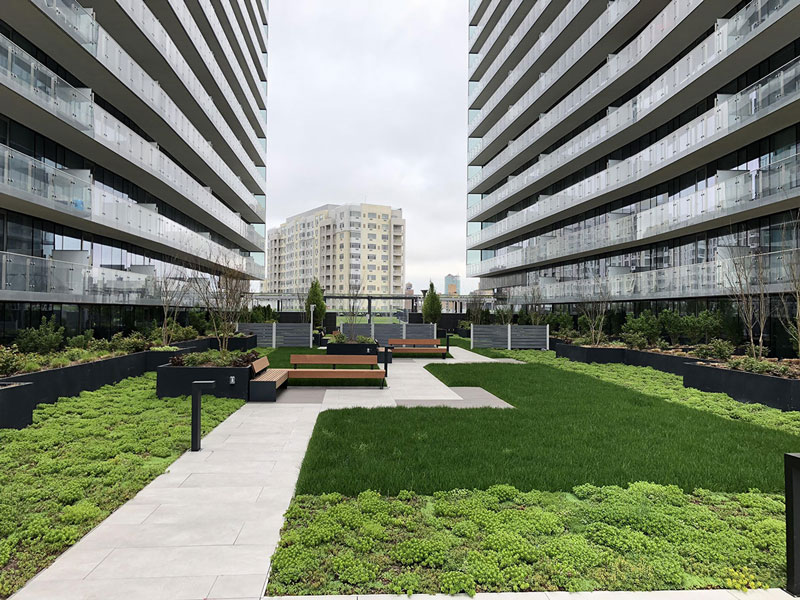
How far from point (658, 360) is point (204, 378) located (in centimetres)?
1638

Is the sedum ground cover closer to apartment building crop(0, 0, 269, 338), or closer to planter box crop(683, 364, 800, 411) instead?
planter box crop(683, 364, 800, 411)

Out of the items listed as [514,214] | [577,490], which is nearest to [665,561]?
[577,490]

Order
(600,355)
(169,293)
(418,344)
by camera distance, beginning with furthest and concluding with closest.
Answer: (418,344) < (169,293) < (600,355)

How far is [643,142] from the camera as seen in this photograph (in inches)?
1176

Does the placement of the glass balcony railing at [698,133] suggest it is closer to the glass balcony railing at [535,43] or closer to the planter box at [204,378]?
the glass balcony railing at [535,43]

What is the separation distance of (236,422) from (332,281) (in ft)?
452

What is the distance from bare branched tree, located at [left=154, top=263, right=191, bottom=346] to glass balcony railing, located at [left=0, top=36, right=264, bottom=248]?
4.82 meters

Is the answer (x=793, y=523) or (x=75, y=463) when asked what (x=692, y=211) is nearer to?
(x=793, y=523)

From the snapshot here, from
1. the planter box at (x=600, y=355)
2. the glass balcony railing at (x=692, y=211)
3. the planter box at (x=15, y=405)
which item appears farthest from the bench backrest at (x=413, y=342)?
the planter box at (x=15, y=405)

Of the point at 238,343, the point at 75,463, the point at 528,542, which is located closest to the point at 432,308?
the point at 238,343

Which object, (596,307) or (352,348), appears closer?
(352,348)

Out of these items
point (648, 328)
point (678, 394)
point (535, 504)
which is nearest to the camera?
point (535, 504)

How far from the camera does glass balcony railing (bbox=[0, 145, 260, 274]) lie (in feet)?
48.6

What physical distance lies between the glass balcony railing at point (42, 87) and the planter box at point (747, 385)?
21.0m
